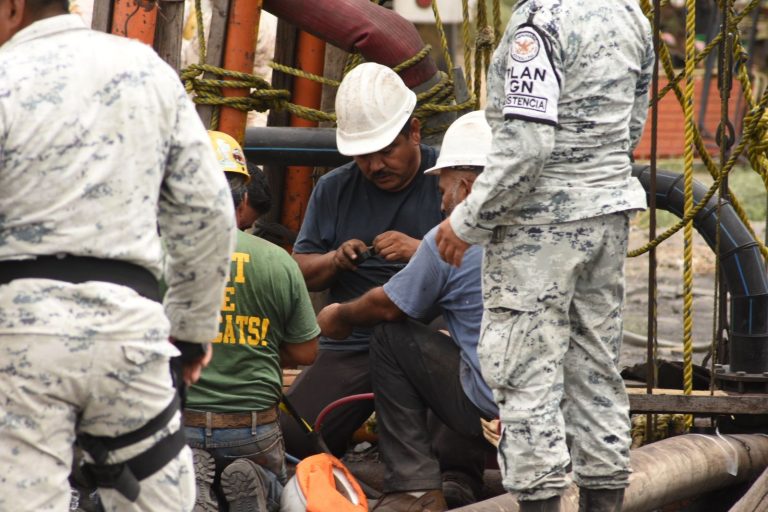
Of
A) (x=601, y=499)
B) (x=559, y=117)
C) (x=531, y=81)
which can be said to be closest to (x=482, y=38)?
(x=559, y=117)

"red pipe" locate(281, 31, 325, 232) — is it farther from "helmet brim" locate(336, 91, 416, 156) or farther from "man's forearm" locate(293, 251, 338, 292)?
"helmet brim" locate(336, 91, 416, 156)

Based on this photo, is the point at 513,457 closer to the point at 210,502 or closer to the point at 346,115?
the point at 210,502

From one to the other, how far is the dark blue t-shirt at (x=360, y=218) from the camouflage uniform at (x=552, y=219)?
5.32ft

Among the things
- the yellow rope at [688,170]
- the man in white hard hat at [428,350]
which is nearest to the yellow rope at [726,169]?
the yellow rope at [688,170]

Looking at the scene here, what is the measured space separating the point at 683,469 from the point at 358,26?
233 cm

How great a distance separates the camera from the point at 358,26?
5.99 m

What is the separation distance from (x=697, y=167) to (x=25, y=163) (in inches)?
568

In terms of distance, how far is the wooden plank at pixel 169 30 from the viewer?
207 inches

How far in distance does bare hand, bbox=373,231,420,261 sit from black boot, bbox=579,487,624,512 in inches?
57.3

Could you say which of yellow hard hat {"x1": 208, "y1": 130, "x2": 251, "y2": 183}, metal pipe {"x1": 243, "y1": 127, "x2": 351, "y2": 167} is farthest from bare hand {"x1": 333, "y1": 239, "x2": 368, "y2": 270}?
yellow hard hat {"x1": 208, "y1": 130, "x2": 251, "y2": 183}

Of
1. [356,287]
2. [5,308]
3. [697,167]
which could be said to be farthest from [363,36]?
[697,167]

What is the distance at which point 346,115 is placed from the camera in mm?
5684

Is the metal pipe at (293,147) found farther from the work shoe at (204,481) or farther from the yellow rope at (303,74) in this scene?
the work shoe at (204,481)

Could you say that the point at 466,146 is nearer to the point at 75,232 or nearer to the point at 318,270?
the point at 318,270
